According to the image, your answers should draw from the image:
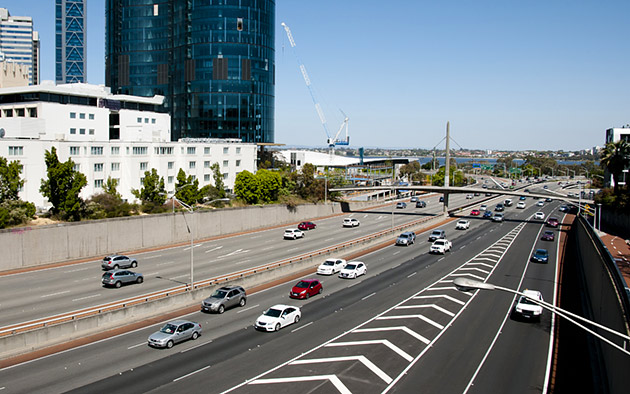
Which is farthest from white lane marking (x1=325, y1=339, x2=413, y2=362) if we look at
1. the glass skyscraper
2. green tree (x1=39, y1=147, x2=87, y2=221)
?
the glass skyscraper

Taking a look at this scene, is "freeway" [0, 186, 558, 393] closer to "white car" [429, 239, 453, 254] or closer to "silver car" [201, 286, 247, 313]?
"silver car" [201, 286, 247, 313]

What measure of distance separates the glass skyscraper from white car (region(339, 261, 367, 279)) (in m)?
81.8

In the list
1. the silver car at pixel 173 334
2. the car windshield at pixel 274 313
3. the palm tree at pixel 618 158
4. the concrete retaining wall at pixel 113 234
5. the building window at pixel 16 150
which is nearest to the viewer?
the silver car at pixel 173 334

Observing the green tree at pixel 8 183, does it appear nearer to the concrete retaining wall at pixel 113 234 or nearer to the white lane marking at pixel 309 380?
the concrete retaining wall at pixel 113 234

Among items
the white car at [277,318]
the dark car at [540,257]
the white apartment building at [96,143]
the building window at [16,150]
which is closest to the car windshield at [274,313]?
the white car at [277,318]

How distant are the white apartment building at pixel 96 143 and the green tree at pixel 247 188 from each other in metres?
Result: 11.1

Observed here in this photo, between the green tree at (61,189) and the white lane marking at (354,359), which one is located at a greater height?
the green tree at (61,189)

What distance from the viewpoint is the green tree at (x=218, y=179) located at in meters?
84.9

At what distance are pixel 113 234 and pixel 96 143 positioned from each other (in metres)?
22.7

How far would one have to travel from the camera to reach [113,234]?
57.2 meters

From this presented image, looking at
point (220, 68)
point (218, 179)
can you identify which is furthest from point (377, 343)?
point (220, 68)

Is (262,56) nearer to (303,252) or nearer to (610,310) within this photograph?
(303,252)

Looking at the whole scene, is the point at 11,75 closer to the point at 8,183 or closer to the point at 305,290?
the point at 8,183

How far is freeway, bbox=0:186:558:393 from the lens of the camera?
81.6 feet
